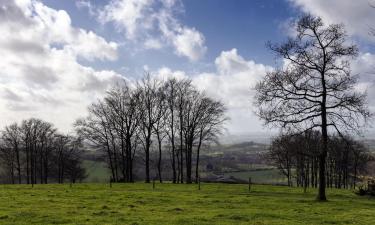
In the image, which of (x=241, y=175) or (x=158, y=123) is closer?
(x=158, y=123)

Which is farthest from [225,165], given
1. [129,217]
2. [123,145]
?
[129,217]

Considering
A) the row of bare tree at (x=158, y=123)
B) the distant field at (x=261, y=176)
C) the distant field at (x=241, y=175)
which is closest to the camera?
the row of bare tree at (x=158, y=123)

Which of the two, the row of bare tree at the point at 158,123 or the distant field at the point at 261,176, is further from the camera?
the distant field at the point at 261,176

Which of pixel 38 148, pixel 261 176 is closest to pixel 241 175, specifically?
pixel 261 176

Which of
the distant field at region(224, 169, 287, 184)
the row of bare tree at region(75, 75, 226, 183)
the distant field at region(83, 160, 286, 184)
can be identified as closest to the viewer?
the row of bare tree at region(75, 75, 226, 183)

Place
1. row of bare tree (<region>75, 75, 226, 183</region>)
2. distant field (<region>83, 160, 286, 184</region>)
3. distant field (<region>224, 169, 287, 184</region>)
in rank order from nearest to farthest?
row of bare tree (<region>75, 75, 226, 183</region>) → distant field (<region>224, 169, 287, 184</region>) → distant field (<region>83, 160, 286, 184</region>)

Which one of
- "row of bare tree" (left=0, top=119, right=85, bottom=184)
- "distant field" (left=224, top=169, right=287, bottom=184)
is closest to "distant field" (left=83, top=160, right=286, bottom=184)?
"distant field" (left=224, top=169, right=287, bottom=184)

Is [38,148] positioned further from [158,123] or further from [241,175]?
[241,175]

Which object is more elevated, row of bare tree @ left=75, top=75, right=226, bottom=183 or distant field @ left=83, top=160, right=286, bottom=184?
row of bare tree @ left=75, top=75, right=226, bottom=183

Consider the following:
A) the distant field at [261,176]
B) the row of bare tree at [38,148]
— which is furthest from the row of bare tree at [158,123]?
the distant field at [261,176]

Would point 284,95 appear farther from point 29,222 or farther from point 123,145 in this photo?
point 123,145

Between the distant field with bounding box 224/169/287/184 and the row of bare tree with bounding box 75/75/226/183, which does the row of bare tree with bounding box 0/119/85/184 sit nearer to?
the row of bare tree with bounding box 75/75/226/183

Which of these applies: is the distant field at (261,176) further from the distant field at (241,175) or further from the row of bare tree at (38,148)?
the row of bare tree at (38,148)

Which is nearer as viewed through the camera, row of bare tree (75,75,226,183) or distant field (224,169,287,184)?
row of bare tree (75,75,226,183)
